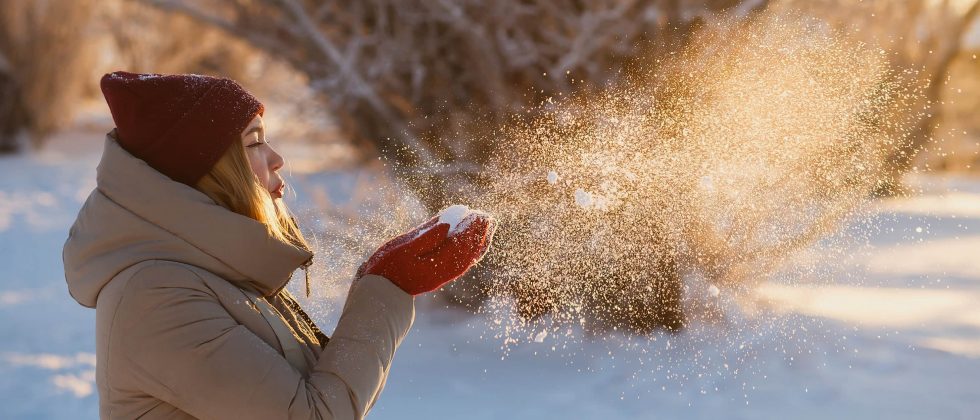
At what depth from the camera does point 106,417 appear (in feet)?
4.60

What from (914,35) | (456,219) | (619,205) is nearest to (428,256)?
(456,219)

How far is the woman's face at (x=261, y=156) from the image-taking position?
5.05ft

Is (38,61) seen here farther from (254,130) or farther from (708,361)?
(254,130)

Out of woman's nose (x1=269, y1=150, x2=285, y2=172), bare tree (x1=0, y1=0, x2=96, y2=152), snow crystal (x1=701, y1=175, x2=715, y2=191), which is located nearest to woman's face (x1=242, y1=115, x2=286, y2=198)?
woman's nose (x1=269, y1=150, x2=285, y2=172)

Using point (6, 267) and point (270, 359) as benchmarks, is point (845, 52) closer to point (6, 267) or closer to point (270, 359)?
point (270, 359)

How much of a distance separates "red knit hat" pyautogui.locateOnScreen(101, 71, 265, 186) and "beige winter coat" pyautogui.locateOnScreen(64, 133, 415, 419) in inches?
1.5

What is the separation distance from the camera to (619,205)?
3.93 metres

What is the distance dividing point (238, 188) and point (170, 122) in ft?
0.47

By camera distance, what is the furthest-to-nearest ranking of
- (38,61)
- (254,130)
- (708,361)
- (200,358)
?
(38,61) < (708,361) < (254,130) < (200,358)

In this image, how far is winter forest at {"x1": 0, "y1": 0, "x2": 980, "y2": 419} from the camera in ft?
13.0

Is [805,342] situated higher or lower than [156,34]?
lower

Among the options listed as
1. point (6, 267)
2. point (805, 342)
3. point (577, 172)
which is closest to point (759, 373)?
point (805, 342)

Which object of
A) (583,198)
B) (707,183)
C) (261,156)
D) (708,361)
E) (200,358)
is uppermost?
(707,183)

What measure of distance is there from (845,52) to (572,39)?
4.03 ft
